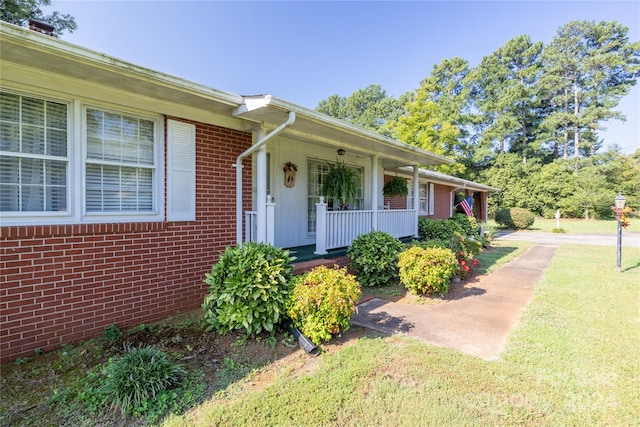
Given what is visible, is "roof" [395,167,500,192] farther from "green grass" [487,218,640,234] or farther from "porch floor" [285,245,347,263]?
"porch floor" [285,245,347,263]

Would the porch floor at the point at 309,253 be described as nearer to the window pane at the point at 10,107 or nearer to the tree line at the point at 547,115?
the window pane at the point at 10,107

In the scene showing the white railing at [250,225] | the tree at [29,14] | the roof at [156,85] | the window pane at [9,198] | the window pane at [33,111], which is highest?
the tree at [29,14]

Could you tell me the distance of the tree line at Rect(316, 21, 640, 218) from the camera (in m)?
29.4

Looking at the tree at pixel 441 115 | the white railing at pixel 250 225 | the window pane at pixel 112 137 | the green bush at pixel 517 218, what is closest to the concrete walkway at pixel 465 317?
the white railing at pixel 250 225

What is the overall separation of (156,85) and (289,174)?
3548 mm

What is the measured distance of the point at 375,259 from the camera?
6.03 meters

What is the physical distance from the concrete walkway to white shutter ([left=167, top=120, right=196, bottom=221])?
2942mm

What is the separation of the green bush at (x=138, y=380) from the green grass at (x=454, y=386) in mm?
346

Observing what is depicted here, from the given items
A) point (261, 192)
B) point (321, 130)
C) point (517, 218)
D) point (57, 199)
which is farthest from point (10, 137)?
point (517, 218)

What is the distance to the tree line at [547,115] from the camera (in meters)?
29.4

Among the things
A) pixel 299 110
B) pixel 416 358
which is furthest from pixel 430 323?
pixel 299 110

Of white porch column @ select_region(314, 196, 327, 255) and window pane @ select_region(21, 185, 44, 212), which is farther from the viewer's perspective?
white porch column @ select_region(314, 196, 327, 255)

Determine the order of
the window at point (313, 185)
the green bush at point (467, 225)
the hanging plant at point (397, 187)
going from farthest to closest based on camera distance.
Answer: the green bush at point (467, 225) → the hanging plant at point (397, 187) → the window at point (313, 185)

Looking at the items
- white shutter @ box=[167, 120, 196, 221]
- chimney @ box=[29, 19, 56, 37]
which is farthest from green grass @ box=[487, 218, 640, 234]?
chimney @ box=[29, 19, 56, 37]
